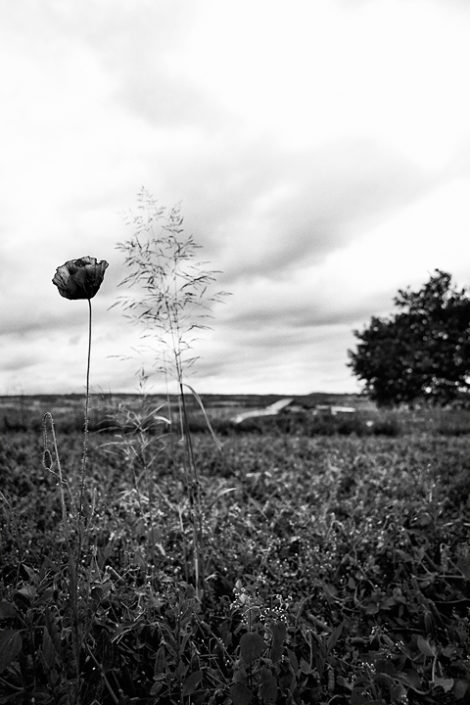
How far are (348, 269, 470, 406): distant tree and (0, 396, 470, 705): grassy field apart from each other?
46.2 ft

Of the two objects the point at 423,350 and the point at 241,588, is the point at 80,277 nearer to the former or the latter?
the point at 241,588

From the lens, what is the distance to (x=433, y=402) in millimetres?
20750

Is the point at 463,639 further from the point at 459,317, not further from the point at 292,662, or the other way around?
the point at 459,317

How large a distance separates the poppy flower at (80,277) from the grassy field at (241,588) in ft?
3.10

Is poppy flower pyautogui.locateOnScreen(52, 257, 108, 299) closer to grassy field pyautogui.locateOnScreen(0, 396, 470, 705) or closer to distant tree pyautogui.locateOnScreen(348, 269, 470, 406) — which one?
grassy field pyautogui.locateOnScreen(0, 396, 470, 705)

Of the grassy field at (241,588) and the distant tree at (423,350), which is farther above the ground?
the distant tree at (423,350)

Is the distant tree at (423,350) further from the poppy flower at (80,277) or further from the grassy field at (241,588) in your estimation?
the poppy flower at (80,277)

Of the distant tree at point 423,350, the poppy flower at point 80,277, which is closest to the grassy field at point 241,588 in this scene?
the poppy flower at point 80,277

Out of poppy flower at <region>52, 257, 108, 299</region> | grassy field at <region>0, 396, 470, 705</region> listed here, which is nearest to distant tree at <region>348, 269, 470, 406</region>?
grassy field at <region>0, 396, 470, 705</region>

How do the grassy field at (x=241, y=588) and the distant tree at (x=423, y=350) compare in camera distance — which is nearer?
the grassy field at (x=241, y=588)

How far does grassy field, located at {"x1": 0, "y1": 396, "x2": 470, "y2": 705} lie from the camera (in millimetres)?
2492

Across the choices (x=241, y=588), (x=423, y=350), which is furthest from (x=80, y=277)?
(x=423, y=350)

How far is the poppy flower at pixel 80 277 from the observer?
2.41 meters

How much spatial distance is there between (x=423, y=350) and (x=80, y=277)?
1986cm
